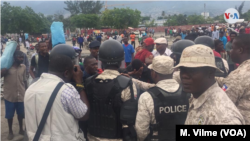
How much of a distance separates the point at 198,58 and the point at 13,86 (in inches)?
162

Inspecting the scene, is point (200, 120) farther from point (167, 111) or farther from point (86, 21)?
point (86, 21)

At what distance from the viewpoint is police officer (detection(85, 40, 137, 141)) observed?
244 centimetres

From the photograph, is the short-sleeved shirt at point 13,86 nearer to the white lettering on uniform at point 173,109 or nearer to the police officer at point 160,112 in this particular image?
the police officer at point 160,112

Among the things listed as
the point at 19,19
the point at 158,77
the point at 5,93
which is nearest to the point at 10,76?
the point at 5,93

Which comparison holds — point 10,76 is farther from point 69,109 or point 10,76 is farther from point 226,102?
point 226,102

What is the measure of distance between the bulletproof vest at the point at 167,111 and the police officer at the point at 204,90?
595mm

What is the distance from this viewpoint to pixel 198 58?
1753 mm

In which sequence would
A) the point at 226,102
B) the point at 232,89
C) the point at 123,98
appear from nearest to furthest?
1. the point at 226,102
2. the point at 232,89
3. the point at 123,98

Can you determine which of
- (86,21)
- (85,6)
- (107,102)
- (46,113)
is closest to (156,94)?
(107,102)

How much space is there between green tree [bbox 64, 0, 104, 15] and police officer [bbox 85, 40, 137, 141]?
3282 inches

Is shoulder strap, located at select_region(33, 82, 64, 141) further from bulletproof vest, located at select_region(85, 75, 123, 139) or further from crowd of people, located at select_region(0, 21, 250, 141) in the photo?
bulletproof vest, located at select_region(85, 75, 123, 139)

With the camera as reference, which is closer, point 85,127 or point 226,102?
point 226,102

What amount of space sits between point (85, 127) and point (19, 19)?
54.5ft

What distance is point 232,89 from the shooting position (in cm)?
216
